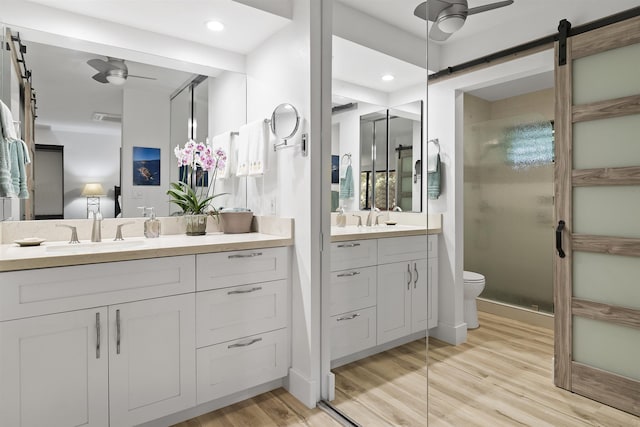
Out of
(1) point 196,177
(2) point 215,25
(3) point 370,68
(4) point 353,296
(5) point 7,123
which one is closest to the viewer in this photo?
(5) point 7,123

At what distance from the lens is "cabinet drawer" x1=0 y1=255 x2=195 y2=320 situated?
1454 mm

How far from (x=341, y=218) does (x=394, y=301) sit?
20.6 inches

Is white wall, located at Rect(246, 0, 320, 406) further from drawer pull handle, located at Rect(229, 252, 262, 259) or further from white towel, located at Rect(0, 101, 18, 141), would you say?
white towel, located at Rect(0, 101, 18, 141)

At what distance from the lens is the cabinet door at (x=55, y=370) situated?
4.76ft

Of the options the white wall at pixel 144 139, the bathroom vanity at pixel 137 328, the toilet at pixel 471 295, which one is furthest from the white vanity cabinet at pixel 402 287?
the white wall at pixel 144 139

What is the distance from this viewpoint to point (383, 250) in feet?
6.37

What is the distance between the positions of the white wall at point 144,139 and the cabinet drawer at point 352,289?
123cm

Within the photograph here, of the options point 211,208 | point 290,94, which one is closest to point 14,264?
point 211,208

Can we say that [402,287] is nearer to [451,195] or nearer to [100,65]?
[451,195]

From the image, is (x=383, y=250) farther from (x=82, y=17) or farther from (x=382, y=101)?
(x=82, y=17)

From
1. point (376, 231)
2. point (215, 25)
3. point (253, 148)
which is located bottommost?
point (376, 231)

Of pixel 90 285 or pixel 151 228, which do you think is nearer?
pixel 90 285

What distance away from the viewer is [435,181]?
4.83ft

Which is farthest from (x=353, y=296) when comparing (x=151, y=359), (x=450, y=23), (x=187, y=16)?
(x=187, y=16)
